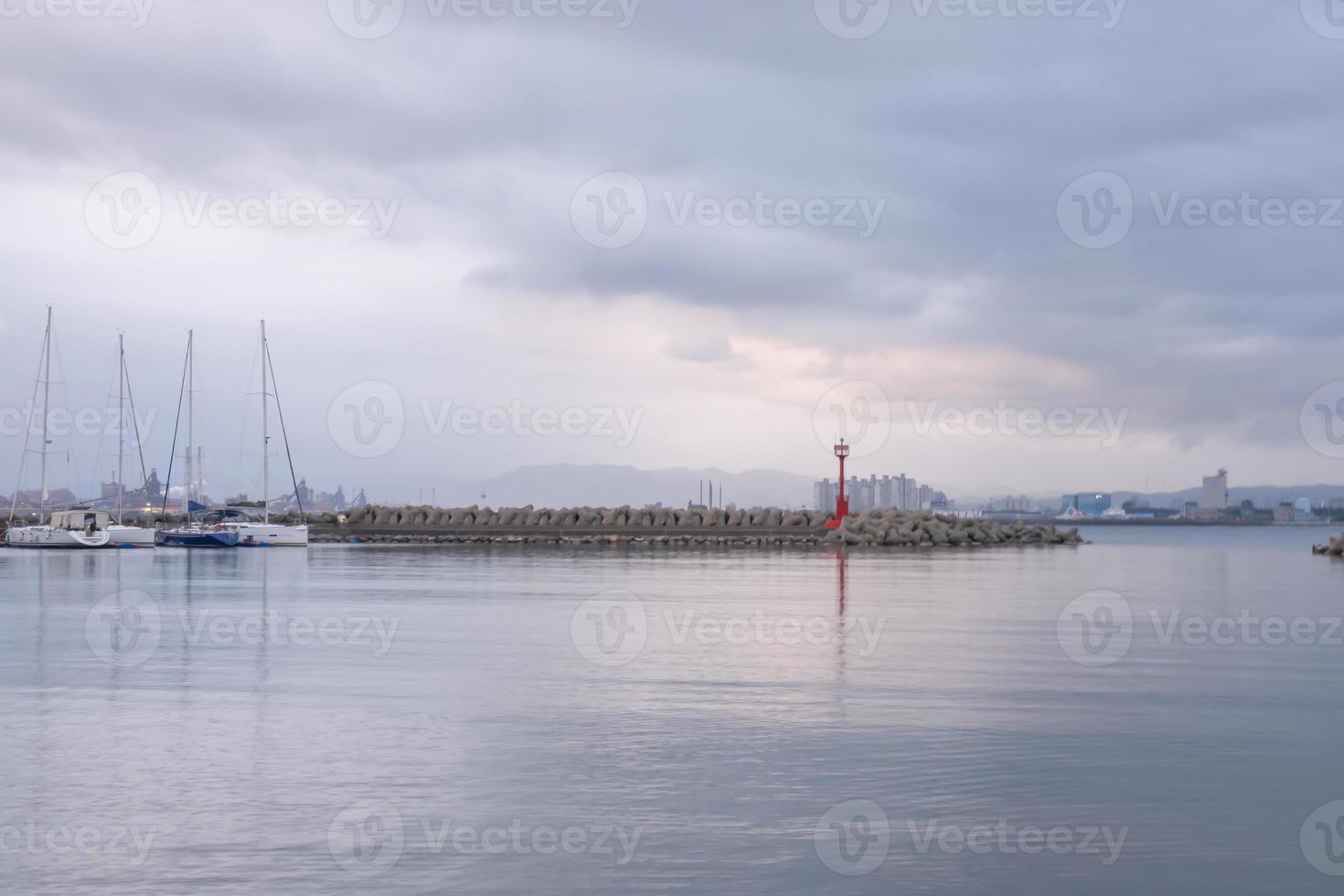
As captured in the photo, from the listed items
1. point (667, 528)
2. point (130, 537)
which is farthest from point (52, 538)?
point (667, 528)

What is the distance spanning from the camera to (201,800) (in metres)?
7.96

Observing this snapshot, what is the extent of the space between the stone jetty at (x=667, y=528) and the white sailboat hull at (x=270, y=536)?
6054mm

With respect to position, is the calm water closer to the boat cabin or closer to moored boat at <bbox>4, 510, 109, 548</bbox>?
moored boat at <bbox>4, 510, 109, 548</bbox>

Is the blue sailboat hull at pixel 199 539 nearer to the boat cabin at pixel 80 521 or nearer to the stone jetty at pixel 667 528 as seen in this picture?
the boat cabin at pixel 80 521

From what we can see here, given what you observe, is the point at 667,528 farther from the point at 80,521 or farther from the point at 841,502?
the point at 80,521

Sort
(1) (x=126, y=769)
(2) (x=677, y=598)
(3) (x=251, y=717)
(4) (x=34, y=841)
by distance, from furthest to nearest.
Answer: (2) (x=677, y=598)
(3) (x=251, y=717)
(1) (x=126, y=769)
(4) (x=34, y=841)

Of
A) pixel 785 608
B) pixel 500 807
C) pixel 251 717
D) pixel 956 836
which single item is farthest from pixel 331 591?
pixel 956 836

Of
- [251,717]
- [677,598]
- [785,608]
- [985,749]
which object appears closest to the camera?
[985,749]

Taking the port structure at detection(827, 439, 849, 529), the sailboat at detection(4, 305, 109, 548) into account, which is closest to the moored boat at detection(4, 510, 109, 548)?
the sailboat at detection(4, 305, 109, 548)

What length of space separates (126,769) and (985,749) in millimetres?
6476

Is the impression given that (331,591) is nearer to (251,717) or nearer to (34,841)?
(251,717)

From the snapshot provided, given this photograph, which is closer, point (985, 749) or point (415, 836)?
point (415, 836)

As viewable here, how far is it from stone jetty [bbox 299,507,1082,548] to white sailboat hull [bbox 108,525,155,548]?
9.65 m

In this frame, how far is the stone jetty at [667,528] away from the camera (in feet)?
197
